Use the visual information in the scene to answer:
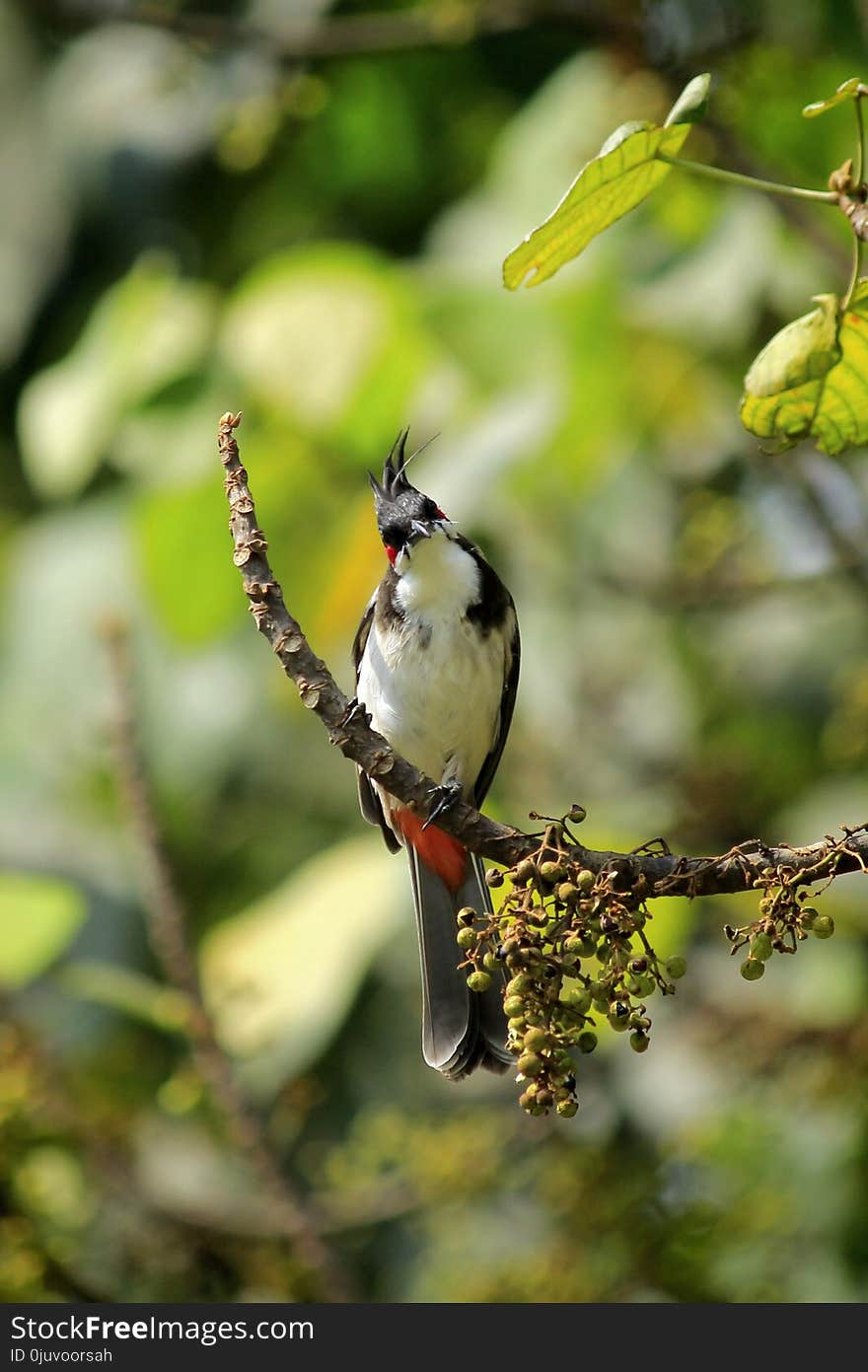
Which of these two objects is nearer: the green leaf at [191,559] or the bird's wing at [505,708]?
the bird's wing at [505,708]

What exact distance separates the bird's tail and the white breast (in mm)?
195

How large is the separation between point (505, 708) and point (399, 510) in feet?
2.49

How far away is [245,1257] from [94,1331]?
1.83 feet

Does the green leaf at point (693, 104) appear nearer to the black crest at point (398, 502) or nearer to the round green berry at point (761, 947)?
the round green berry at point (761, 947)

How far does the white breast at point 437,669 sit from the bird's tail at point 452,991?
19cm

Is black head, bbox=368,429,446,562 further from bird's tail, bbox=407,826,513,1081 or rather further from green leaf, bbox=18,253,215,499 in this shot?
green leaf, bbox=18,253,215,499

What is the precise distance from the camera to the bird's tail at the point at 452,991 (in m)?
2.72

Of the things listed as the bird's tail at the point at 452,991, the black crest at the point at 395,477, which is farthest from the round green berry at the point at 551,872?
the black crest at the point at 395,477

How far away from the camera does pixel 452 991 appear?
2945 millimetres

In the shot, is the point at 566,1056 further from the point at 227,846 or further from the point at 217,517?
the point at 227,846

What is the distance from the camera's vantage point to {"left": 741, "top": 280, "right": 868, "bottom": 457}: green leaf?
60.9 inches

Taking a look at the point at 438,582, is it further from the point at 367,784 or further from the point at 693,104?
the point at 693,104

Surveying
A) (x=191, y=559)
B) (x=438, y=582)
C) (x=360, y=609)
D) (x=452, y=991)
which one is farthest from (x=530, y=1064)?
(x=360, y=609)

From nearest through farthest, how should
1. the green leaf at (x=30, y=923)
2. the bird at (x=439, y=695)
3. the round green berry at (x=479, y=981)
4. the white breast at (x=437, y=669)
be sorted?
the round green berry at (x=479, y=981) → the bird at (x=439, y=695) → the white breast at (x=437, y=669) → the green leaf at (x=30, y=923)
